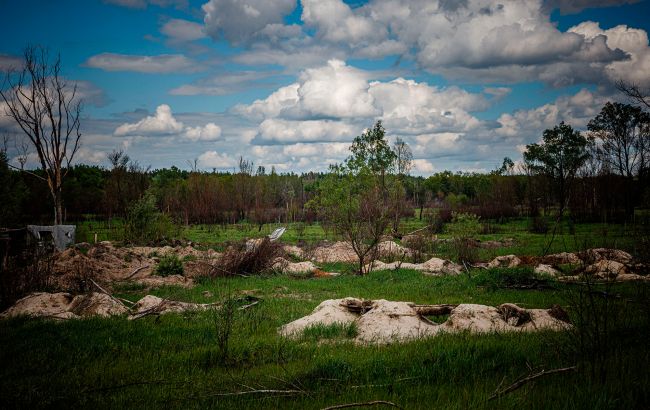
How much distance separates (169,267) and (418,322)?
1270cm

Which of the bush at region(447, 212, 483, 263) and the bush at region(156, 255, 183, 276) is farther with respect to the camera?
the bush at region(447, 212, 483, 263)

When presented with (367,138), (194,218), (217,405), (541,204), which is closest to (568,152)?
(541,204)

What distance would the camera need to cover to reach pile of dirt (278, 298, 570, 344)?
679 centimetres

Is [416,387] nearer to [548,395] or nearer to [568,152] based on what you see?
[548,395]

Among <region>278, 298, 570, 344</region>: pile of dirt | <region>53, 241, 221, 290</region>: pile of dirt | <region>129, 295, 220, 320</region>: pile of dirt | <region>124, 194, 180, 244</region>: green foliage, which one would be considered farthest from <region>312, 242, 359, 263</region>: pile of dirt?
<region>278, 298, 570, 344</region>: pile of dirt

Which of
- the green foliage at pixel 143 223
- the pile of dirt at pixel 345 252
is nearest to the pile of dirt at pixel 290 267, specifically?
the pile of dirt at pixel 345 252

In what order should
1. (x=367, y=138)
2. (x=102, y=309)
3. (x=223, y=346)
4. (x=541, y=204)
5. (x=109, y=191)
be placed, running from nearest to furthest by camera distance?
(x=223, y=346)
(x=102, y=309)
(x=367, y=138)
(x=109, y=191)
(x=541, y=204)

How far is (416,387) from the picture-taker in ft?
15.0

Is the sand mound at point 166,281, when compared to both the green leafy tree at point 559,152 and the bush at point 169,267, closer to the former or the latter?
the bush at point 169,267

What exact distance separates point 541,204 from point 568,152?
8918 mm

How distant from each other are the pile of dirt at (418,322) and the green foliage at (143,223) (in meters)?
21.9

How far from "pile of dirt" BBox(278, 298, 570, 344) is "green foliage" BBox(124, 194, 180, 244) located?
2195cm

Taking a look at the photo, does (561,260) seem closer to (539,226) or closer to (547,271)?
(547,271)

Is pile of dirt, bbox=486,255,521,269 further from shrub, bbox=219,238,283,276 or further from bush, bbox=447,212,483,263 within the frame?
shrub, bbox=219,238,283,276
